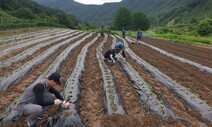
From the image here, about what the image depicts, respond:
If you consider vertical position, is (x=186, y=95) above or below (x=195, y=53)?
above

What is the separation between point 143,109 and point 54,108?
218 cm

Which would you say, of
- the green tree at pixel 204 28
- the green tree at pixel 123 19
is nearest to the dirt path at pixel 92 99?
the green tree at pixel 204 28

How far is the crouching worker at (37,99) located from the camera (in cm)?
530

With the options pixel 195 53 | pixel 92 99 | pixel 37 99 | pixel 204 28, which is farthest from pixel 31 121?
pixel 204 28

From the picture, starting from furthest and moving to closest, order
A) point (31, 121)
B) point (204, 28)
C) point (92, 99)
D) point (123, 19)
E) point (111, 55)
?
1. point (123, 19)
2. point (204, 28)
3. point (111, 55)
4. point (92, 99)
5. point (31, 121)

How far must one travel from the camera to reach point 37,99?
18.0ft

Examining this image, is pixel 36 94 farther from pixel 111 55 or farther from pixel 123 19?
pixel 123 19

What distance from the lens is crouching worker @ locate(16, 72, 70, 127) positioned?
5.30 meters

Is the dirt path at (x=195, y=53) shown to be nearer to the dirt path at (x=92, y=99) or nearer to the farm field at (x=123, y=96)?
the farm field at (x=123, y=96)

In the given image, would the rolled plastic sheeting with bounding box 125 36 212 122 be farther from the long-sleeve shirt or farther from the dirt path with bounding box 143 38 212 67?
the dirt path with bounding box 143 38 212 67

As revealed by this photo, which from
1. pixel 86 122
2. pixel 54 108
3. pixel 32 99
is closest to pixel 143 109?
pixel 86 122

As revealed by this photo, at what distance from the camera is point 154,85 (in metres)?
9.10

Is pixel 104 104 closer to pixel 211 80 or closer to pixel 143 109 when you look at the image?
pixel 143 109

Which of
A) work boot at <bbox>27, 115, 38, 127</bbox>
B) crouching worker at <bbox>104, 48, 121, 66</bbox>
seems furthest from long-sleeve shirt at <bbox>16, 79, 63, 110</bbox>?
crouching worker at <bbox>104, 48, 121, 66</bbox>
